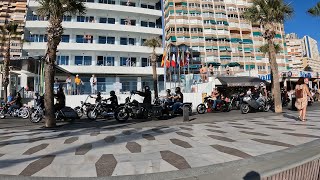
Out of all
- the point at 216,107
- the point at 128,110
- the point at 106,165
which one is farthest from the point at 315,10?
the point at 106,165

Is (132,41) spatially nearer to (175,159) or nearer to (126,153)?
(126,153)

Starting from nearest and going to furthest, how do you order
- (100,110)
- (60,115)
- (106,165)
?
(106,165)
(60,115)
(100,110)

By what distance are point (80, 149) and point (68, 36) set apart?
31.6m

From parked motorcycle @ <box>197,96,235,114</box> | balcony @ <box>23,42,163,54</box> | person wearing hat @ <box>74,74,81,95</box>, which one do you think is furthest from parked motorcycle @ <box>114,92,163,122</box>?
balcony @ <box>23,42,163,54</box>

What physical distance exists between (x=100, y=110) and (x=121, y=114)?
2019mm

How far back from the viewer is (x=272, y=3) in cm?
1546

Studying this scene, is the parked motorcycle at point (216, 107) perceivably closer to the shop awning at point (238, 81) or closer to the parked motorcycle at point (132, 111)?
the parked motorcycle at point (132, 111)

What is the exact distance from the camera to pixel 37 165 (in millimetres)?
4379

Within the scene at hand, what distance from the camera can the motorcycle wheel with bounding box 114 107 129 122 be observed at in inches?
475

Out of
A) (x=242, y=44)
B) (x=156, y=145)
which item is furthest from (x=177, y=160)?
(x=242, y=44)

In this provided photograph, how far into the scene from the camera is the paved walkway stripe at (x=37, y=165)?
13.1 feet

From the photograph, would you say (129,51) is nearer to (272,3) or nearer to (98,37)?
(98,37)

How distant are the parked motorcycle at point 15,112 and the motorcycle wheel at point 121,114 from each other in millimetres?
7147

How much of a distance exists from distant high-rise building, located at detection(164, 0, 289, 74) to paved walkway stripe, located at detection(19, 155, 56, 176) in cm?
5598
